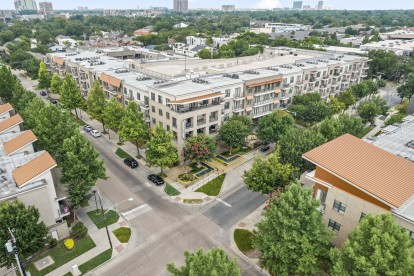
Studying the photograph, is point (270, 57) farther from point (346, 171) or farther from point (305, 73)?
point (346, 171)

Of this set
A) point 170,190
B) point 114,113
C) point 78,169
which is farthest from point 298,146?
point 114,113

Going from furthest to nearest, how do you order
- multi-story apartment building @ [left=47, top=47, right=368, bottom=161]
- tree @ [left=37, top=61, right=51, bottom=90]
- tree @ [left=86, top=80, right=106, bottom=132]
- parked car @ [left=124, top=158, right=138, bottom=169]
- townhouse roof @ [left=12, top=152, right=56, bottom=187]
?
tree @ [left=37, top=61, right=51, bottom=90] → tree @ [left=86, top=80, right=106, bottom=132] → multi-story apartment building @ [left=47, top=47, right=368, bottom=161] → parked car @ [left=124, top=158, right=138, bottom=169] → townhouse roof @ [left=12, top=152, right=56, bottom=187]

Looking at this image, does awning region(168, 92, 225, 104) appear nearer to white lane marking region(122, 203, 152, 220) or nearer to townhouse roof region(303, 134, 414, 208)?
white lane marking region(122, 203, 152, 220)

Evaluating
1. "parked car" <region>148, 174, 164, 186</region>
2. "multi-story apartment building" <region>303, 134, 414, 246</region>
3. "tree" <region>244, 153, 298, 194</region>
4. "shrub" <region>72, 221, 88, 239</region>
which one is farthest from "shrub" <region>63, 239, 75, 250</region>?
"multi-story apartment building" <region>303, 134, 414, 246</region>

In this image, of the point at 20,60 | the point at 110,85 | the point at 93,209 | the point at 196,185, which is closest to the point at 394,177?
the point at 196,185

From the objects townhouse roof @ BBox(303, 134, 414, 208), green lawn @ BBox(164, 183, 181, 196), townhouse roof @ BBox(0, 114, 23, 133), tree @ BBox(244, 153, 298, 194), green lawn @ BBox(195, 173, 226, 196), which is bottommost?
green lawn @ BBox(164, 183, 181, 196)
